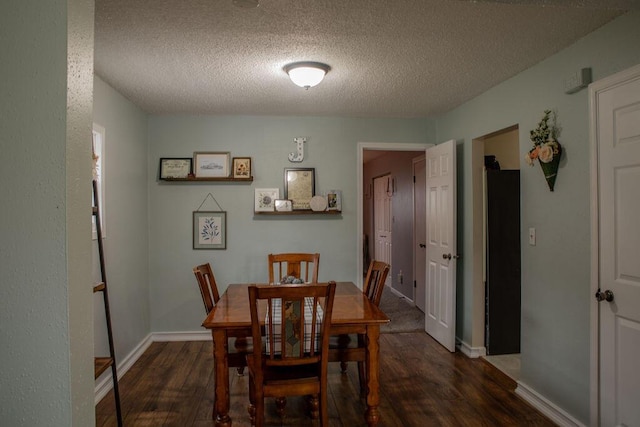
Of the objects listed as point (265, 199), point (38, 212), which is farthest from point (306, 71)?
point (38, 212)

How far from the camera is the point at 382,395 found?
287cm

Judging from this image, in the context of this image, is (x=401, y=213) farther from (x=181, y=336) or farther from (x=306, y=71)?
(x=306, y=71)

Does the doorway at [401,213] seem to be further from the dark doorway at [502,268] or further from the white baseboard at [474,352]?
the white baseboard at [474,352]

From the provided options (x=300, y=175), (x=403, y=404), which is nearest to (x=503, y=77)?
(x=300, y=175)

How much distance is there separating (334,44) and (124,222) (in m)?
2.41

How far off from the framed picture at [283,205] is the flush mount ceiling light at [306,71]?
1.58 m

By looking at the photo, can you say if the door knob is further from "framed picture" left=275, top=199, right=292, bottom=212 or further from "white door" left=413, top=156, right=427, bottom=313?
"white door" left=413, top=156, right=427, bottom=313

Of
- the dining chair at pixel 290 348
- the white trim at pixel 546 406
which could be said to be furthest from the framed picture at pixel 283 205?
the white trim at pixel 546 406

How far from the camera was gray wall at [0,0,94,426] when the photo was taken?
43.5 inches

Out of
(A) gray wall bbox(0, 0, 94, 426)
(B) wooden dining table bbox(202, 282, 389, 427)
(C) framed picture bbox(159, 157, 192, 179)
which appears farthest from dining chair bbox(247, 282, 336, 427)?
(C) framed picture bbox(159, 157, 192, 179)

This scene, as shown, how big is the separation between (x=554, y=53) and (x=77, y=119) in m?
2.75

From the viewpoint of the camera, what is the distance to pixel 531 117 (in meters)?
2.80

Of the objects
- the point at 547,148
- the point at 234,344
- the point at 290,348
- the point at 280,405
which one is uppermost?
the point at 547,148

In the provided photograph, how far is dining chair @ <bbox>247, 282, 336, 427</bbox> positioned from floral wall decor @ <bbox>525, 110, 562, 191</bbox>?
1.65 m
